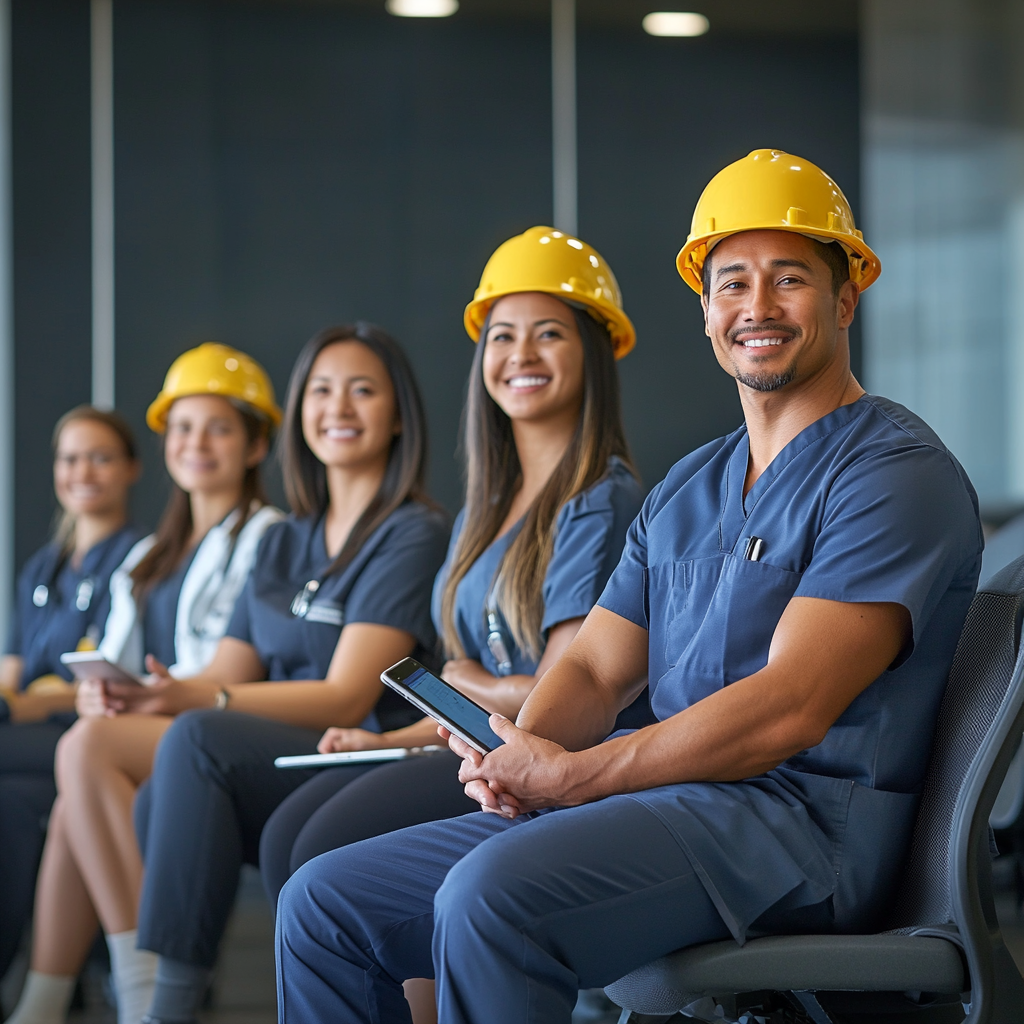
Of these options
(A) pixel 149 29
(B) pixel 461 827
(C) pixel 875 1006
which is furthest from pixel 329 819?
(A) pixel 149 29

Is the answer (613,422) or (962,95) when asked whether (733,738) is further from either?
(962,95)

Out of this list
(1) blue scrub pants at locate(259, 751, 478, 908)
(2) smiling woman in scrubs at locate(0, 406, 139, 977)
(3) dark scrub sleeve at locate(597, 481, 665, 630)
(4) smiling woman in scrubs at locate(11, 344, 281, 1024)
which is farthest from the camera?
(2) smiling woman in scrubs at locate(0, 406, 139, 977)

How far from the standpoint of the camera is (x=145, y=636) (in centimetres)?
321

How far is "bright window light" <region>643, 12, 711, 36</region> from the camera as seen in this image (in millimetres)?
5570

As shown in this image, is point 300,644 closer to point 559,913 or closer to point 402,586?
point 402,586

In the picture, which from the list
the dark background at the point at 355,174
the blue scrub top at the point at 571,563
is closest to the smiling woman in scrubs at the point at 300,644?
the blue scrub top at the point at 571,563

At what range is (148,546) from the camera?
3383 millimetres

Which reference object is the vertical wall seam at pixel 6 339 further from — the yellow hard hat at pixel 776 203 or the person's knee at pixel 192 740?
the yellow hard hat at pixel 776 203

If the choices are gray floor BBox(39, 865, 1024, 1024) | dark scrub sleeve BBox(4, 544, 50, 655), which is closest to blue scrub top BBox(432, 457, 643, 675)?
gray floor BBox(39, 865, 1024, 1024)

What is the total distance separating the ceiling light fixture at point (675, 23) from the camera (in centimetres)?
557

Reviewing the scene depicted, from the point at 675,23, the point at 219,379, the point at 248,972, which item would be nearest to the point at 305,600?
the point at 219,379

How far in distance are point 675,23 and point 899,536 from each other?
4859mm

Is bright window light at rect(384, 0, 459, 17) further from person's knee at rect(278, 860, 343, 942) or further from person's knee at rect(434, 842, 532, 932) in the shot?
person's knee at rect(434, 842, 532, 932)

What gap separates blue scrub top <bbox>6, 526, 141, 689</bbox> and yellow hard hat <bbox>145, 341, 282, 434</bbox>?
0.51 m
